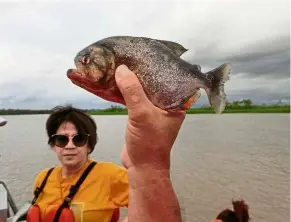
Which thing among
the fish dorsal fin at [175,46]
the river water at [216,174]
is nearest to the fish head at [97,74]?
the fish dorsal fin at [175,46]

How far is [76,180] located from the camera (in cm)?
472

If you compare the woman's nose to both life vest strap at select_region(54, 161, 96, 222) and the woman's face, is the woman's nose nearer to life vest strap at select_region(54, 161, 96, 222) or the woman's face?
the woman's face

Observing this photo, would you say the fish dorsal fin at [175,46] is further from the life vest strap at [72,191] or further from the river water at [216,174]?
the river water at [216,174]

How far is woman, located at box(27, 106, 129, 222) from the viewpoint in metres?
4.52

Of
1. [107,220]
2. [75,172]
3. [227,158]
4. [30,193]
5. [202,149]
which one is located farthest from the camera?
[202,149]

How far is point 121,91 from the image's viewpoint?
1624 mm

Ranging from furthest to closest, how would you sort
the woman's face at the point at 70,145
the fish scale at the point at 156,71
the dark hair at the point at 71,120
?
the dark hair at the point at 71,120 < the woman's face at the point at 70,145 < the fish scale at the point at 156,71

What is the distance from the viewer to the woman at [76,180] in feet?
14.8

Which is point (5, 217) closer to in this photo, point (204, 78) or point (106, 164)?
point (106, 164)

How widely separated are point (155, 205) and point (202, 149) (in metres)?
26.6

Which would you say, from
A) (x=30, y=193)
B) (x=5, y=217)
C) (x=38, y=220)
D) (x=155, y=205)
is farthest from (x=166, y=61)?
(x=30, y=193)

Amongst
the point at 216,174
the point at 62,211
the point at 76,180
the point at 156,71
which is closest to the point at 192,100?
the point at 156,71

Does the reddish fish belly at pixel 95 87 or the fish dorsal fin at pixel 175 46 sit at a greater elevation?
the fish dorsal fin at pixel 175 46

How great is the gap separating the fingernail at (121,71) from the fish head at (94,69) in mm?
68
